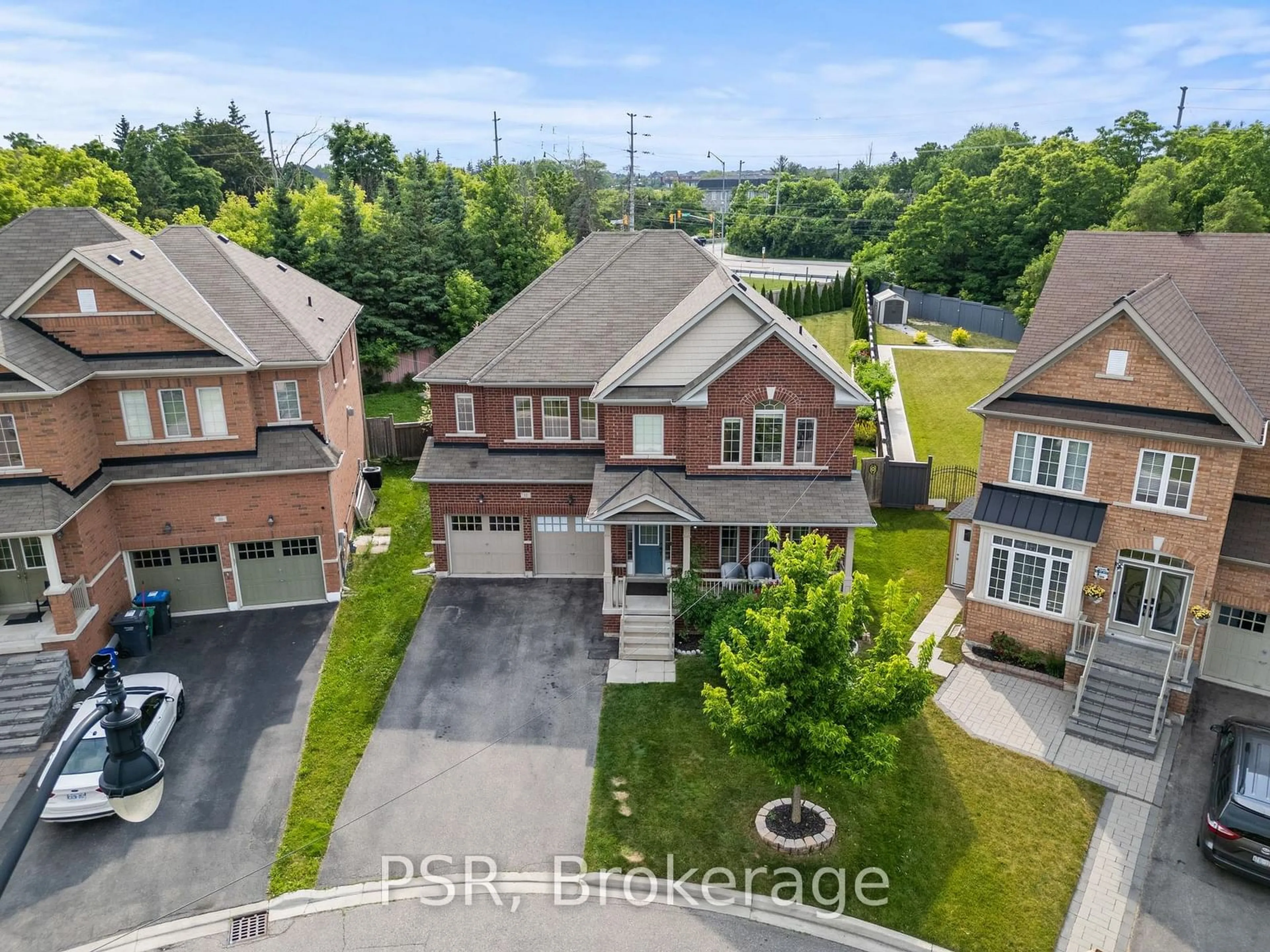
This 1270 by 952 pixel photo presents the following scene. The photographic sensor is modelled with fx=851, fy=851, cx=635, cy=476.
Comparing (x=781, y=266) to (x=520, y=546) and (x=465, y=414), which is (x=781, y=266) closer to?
(x=465, y=414)

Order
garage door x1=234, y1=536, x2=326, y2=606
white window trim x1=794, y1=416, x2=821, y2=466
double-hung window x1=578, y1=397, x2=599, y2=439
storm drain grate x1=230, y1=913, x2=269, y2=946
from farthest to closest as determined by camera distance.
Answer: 1. double-hung window x1=578, y1=397, x2=599, y2=439
2. garage door x1=234, y1=536, x2=326, y2=606
3. white window trim x1=794, y1=416, x2=821, y2=466
4. storm drain grate x1=230, y1=913, x2=269, y2=946

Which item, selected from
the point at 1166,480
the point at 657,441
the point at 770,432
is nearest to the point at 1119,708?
the point at 1166,480

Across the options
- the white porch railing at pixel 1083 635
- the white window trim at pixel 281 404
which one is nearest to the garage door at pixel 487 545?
the white window trim at pixel 281 404

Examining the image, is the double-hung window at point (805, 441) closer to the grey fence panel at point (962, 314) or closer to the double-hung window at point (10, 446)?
the double-hung window at point (10, 446)

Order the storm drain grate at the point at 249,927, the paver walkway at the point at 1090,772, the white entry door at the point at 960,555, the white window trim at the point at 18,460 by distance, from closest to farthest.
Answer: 1. the storm drain grate at the point at 249,927
2. the paver walkway at the point at 1090,772
3. the white window trim at the point at 18,460
4. the white entry door at the point at 960,555

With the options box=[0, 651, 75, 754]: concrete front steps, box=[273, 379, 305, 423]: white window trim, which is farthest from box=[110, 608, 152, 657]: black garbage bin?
box=[273, 379, 305, 423]: white window trim

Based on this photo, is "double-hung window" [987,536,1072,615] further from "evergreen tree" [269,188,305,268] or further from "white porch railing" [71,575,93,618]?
"evergreen tree" [269,188,305,268]
